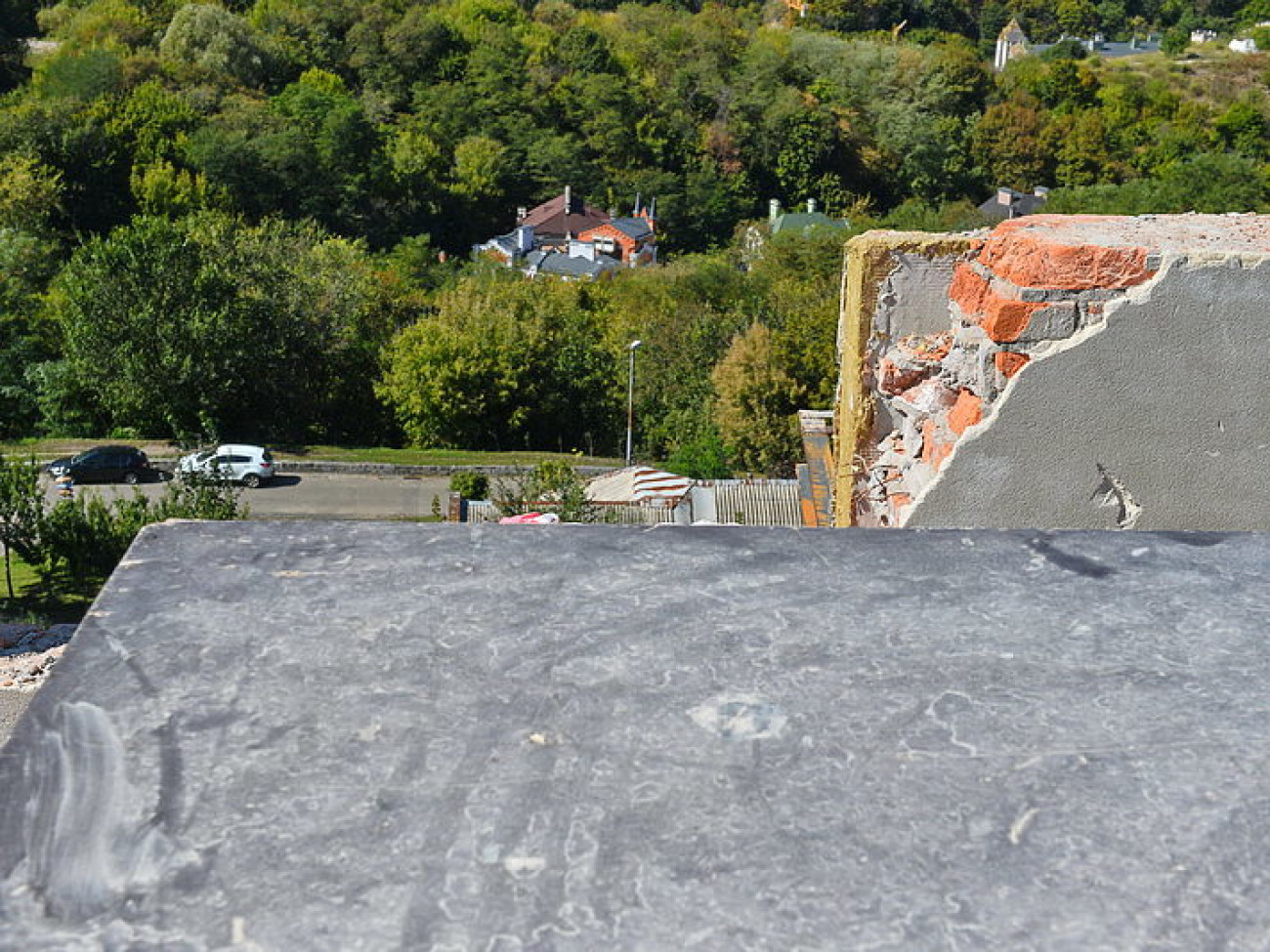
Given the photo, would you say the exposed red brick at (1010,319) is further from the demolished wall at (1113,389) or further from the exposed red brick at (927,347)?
the exposed red brick at (927,347)

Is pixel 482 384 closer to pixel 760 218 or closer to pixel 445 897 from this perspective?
pixel 445 897

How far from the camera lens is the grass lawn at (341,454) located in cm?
2836

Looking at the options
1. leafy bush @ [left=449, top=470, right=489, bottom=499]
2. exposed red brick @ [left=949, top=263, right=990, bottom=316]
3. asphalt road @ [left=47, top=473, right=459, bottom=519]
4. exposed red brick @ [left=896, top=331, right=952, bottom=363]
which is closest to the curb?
asphalt road @ [left=47, top=473, right=459, bottom=519]

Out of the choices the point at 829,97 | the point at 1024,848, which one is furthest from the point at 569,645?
the point at 829,97

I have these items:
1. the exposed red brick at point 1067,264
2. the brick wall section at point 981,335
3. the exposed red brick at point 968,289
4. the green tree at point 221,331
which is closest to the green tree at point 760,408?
the green tree at point 221,331

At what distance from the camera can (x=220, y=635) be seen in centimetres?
238

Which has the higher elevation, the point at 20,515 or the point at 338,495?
the point at 20,515

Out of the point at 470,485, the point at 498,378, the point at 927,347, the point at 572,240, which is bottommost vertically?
Answer: the point at 470,485

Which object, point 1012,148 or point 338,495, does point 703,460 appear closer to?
point 338,495

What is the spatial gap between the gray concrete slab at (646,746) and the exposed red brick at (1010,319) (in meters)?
2.80

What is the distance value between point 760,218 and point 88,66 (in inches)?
1299

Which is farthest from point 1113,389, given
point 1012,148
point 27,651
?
point 1012,148

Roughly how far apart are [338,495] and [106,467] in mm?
4866

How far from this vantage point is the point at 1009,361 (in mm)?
5531
